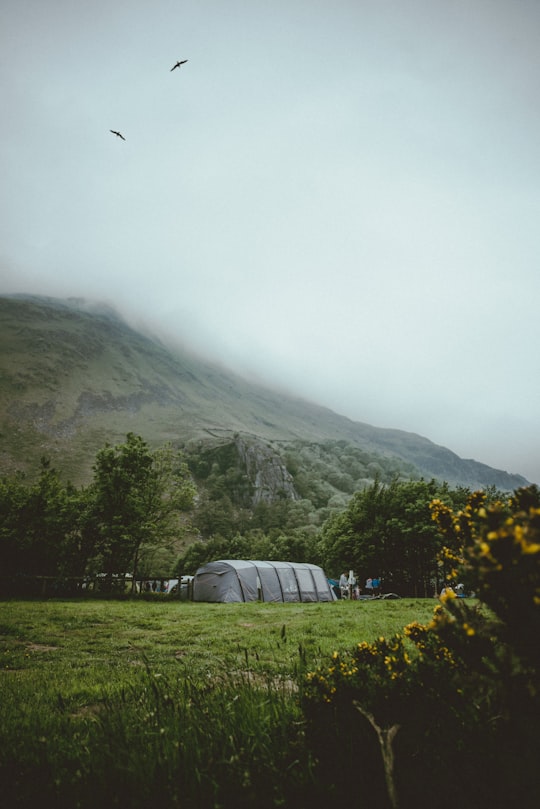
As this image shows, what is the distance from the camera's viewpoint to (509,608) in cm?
223

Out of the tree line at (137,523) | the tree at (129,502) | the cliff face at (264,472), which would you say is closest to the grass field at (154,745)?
the tree at (129,502)

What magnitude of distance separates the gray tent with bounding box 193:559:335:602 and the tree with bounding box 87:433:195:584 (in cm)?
656

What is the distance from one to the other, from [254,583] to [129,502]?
12.1 metres

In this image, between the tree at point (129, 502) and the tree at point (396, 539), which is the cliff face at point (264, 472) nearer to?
the tree at point (396, 539)

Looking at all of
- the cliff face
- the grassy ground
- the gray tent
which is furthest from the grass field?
the cliff face

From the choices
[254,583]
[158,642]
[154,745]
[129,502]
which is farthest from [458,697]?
[129,502]

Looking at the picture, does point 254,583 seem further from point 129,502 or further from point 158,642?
point 158,642

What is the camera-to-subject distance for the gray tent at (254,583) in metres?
28.8

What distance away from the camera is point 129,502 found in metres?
32.6

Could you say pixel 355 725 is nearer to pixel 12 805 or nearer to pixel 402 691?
pixel 402 691

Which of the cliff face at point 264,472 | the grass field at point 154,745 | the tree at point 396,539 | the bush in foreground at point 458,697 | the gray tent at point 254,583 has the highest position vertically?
the bush in foreground at point 458,697

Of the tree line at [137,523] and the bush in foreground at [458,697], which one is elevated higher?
the bush in foreground at [458,697]

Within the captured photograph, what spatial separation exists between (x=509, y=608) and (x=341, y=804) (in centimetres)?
178

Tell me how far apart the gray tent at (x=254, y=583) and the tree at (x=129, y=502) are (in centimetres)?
656
